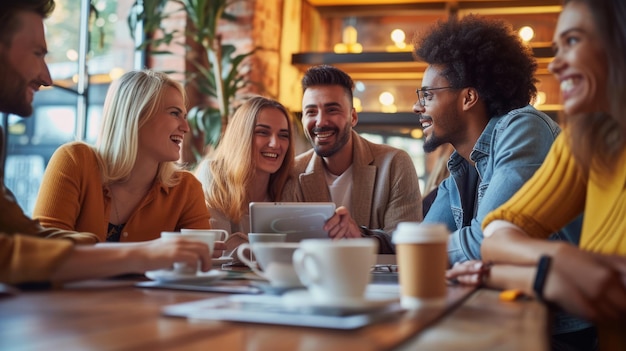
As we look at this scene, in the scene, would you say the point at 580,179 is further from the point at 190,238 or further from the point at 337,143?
the point at 337,143

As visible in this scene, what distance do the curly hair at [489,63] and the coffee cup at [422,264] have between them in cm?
162

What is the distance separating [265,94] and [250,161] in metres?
2.05

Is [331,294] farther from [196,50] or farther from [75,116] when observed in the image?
[196,50]

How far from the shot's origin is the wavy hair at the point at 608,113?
148 centimetres

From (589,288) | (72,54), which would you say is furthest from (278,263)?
(72,54)

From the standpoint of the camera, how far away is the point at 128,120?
8.53 ft

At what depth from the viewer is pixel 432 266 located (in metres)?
1.18

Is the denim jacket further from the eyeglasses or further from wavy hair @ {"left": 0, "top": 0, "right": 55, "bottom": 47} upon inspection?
wavy hair @ {"left": 0, "top": 0, "right": 55, "bottom": 47}

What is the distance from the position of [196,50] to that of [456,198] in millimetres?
3088

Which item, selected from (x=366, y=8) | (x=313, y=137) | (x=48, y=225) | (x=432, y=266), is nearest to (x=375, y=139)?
(x=366, y=8)

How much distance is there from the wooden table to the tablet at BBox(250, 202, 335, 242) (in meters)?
0.90

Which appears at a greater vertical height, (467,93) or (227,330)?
(467,93)

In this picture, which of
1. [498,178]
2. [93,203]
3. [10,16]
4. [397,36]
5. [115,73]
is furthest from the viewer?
[397,36]

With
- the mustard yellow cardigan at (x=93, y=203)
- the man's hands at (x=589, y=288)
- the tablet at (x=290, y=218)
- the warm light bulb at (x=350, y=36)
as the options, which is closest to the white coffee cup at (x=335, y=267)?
the man's hands at (x=589, y=288)
